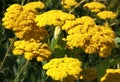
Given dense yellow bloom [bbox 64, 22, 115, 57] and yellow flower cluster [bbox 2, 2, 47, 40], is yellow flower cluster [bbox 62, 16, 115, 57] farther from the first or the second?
yellow flower cluster [bbox 2, 2, 47, 40]

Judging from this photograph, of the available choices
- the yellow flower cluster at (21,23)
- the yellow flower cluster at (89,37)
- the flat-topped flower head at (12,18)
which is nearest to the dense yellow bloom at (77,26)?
the yellow flower cluster at (89,37)

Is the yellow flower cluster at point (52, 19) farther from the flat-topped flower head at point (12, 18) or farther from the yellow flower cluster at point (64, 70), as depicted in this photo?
the yellow flower cluster at point (64, 70)

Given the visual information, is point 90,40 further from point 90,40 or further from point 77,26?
point 77,26

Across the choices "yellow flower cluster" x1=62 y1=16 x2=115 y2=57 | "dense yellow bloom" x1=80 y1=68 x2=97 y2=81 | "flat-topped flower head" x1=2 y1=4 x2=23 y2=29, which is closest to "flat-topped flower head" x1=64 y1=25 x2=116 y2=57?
"yellow flower cluster" x1=62 y1=16 x2=115 y2=57

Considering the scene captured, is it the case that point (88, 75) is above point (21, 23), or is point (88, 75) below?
below

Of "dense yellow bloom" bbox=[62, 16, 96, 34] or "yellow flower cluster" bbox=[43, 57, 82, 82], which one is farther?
"dense yellow bloom" bbox=[62, 16, 96, 34]

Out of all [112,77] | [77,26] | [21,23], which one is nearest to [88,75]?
[112,77]
